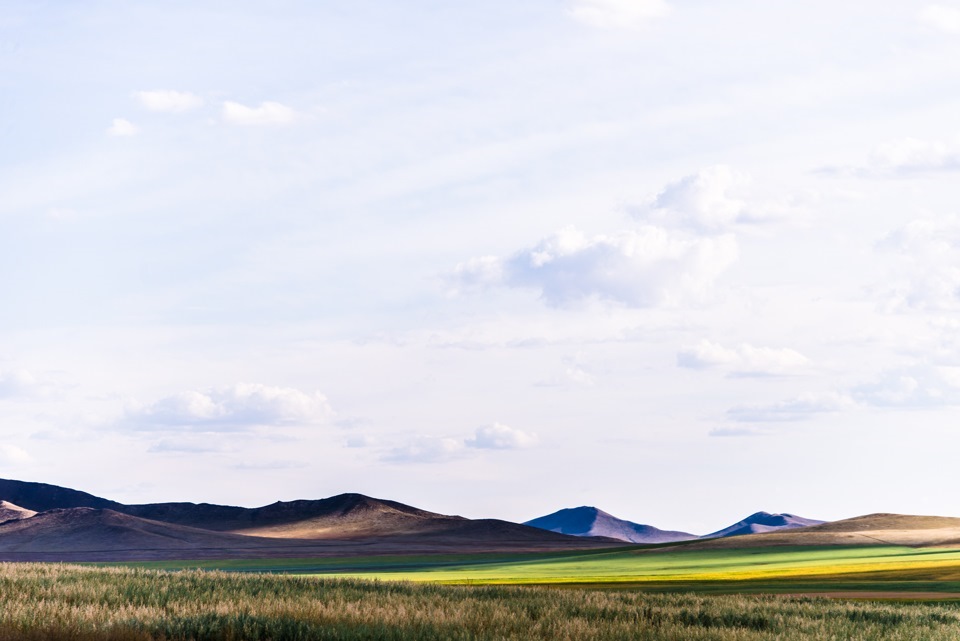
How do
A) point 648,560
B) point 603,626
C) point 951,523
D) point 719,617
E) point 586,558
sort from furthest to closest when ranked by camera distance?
point 951,523, point 586,558, point 648,560, point 719,617, point 603,626

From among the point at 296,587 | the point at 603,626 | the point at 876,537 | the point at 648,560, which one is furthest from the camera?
the point at 876,537

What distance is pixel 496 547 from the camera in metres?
168

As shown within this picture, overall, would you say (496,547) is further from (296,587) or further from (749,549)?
(296,587)

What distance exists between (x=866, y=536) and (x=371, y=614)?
10734 cm

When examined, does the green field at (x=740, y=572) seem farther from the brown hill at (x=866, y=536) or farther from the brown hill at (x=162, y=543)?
the brown hill at (x=162, y=543)

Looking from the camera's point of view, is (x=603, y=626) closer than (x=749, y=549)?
Yes

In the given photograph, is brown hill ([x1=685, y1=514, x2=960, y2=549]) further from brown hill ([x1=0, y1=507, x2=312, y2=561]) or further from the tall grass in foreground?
the tall grass in foreground

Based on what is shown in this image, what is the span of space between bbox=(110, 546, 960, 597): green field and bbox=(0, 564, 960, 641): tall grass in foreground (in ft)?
79.5

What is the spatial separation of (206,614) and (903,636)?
43.6ft

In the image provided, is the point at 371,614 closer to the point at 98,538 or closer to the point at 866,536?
the point at 866,536

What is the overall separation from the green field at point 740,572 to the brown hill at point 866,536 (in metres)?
6.49

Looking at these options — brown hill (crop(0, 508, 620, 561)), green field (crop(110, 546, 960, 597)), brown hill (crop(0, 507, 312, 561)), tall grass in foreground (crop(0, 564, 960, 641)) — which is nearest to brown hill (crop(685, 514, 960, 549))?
green field (crop(110, 546, 960, 597))

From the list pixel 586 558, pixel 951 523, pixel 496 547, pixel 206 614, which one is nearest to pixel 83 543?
pixel 496 547

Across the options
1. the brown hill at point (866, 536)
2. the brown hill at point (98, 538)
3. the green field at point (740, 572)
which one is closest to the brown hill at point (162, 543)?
the brown hill at point (98, 538)
